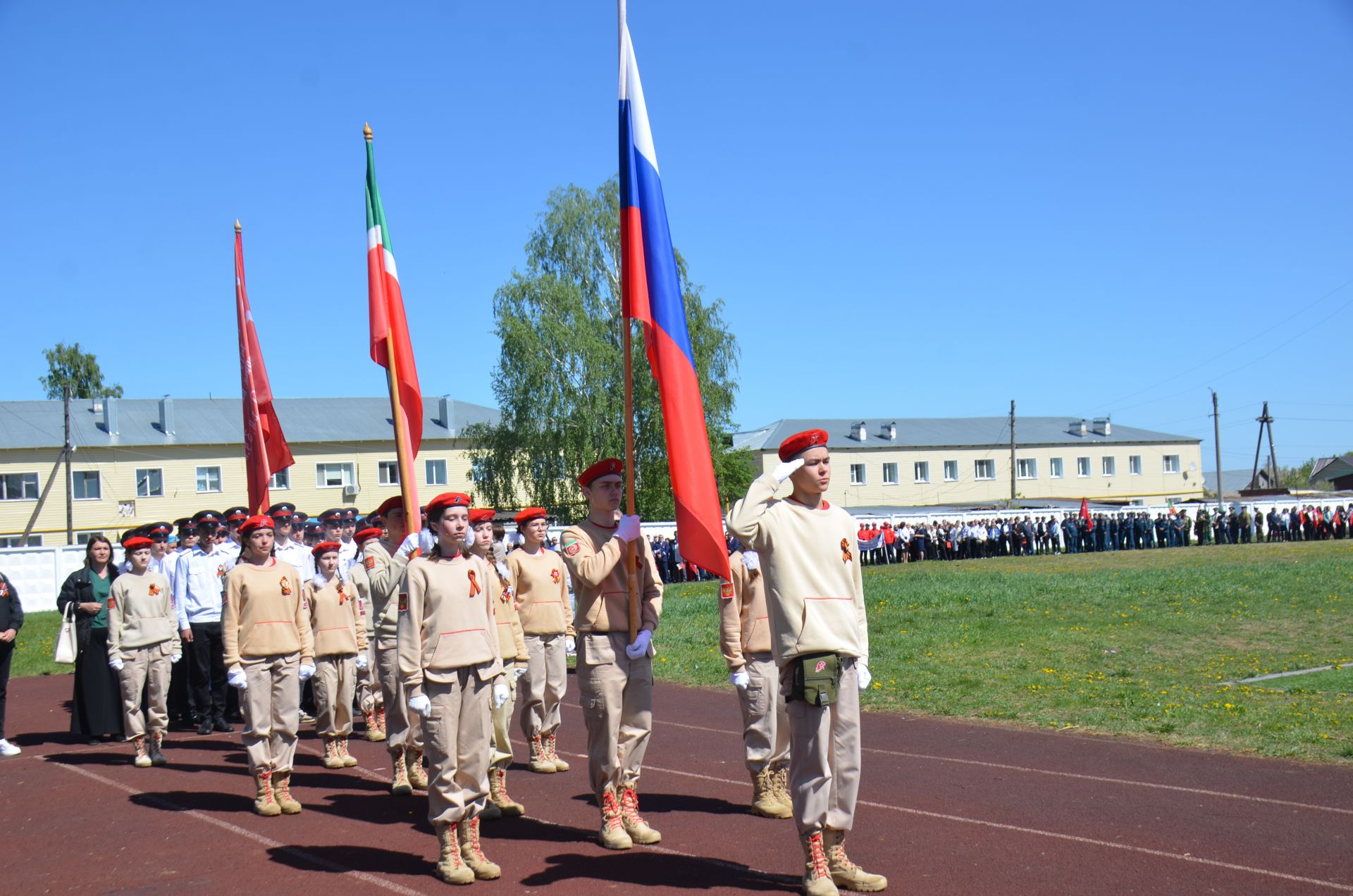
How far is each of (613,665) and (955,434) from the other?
233 feet

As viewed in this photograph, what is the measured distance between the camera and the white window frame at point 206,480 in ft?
190

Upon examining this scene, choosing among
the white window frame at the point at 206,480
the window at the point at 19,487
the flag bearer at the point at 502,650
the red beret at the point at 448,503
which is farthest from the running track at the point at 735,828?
the window at the point at 19,487

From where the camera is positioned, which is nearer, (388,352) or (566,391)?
(388,352)

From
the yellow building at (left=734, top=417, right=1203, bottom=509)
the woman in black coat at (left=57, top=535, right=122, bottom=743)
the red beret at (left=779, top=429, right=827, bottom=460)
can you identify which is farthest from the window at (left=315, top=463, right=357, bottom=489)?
the red beret at (left=779, top=429, right=827, bottom=460)

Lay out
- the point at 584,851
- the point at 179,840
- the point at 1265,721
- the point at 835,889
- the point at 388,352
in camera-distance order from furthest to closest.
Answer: the point at 1265,721 < the point at 388,352 < the point at 179,840 < the point at 584,851 < the point at 835,889

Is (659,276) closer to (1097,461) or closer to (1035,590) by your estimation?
(1035,590)

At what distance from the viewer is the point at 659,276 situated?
298 inches

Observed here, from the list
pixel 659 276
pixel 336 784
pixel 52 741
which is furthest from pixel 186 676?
pixel 659 276

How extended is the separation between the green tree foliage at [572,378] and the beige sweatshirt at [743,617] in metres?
34.2

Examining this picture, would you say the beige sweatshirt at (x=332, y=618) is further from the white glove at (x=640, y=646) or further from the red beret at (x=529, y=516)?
the white glove at (x=640, y=646)

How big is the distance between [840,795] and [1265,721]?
265 inches

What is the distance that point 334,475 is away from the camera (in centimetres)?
5978

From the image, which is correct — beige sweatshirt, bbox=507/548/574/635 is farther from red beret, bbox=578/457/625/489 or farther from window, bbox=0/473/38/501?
window, bbox=0/473/38/501

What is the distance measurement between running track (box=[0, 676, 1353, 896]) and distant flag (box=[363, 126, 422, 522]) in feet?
8.29
